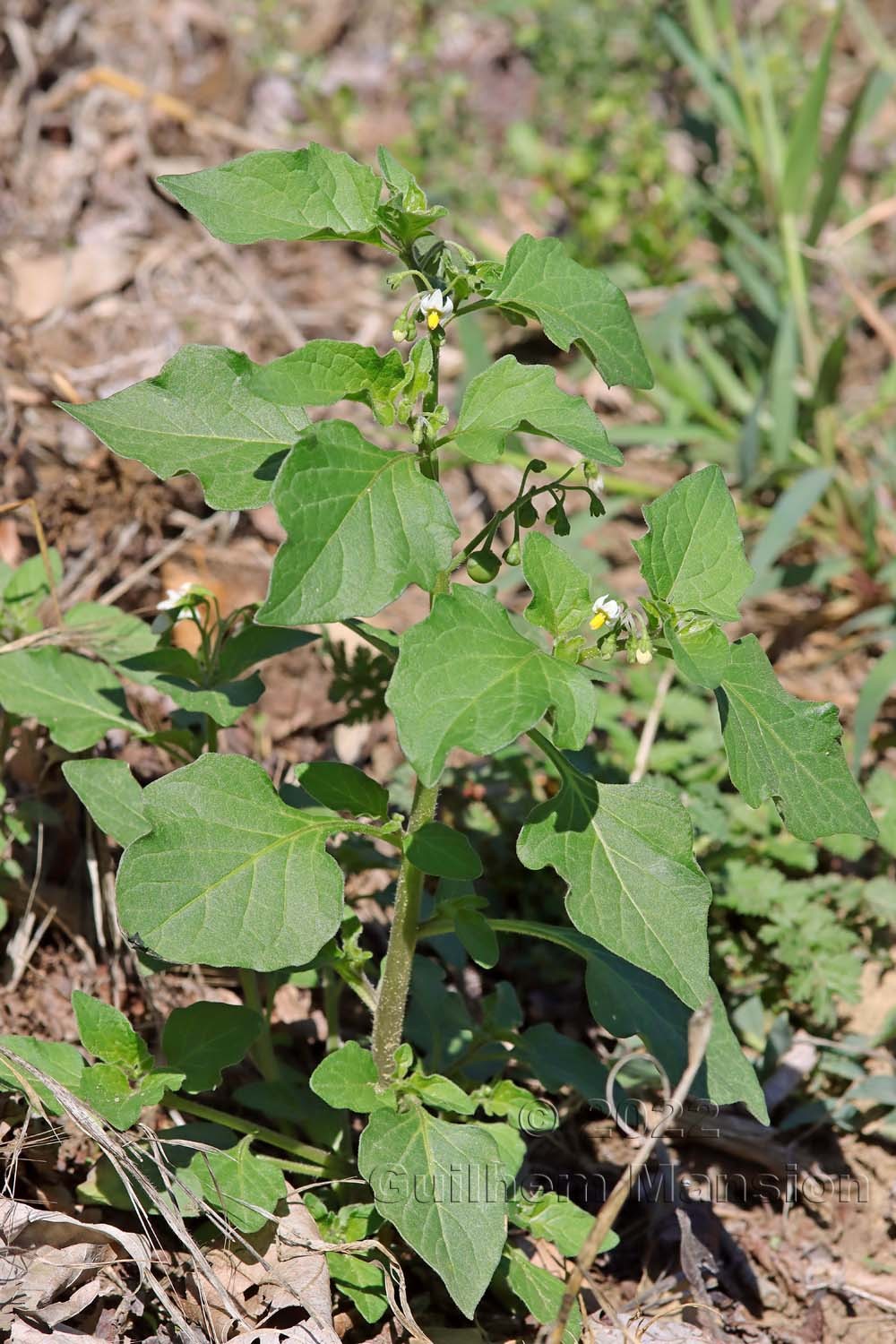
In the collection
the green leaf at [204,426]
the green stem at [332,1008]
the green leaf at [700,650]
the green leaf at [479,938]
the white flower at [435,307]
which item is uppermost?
the white flower at [435,307]

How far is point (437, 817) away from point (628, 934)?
56.2 inches

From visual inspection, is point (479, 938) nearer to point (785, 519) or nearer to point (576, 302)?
point (576, 302)

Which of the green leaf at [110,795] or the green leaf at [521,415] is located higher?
the green leaf at [521,415]

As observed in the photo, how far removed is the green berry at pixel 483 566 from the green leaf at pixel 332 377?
241mm

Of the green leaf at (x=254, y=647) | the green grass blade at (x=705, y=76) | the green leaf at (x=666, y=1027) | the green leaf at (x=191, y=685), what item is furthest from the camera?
the green grass blade at (x=705, y=76)

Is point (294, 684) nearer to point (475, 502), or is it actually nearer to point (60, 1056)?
point (475, 502)

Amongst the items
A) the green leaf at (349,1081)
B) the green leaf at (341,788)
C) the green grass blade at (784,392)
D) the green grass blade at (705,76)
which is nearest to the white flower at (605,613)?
the green leaf at (341,788)

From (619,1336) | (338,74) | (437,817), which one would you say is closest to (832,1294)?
(619,1336)

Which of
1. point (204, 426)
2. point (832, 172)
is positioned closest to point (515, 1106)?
point (204, 426)

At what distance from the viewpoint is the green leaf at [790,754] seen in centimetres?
168

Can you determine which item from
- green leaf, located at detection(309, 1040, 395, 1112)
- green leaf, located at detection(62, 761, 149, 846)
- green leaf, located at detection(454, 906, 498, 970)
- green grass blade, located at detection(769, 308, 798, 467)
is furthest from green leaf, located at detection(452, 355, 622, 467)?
green grass blade, located at detection(769, 308, 798, 467)

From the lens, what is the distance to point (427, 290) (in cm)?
167

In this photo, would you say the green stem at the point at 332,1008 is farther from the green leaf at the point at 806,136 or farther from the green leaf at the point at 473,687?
the green leaf at the point at 806,136

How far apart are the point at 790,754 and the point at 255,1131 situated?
1.11m
